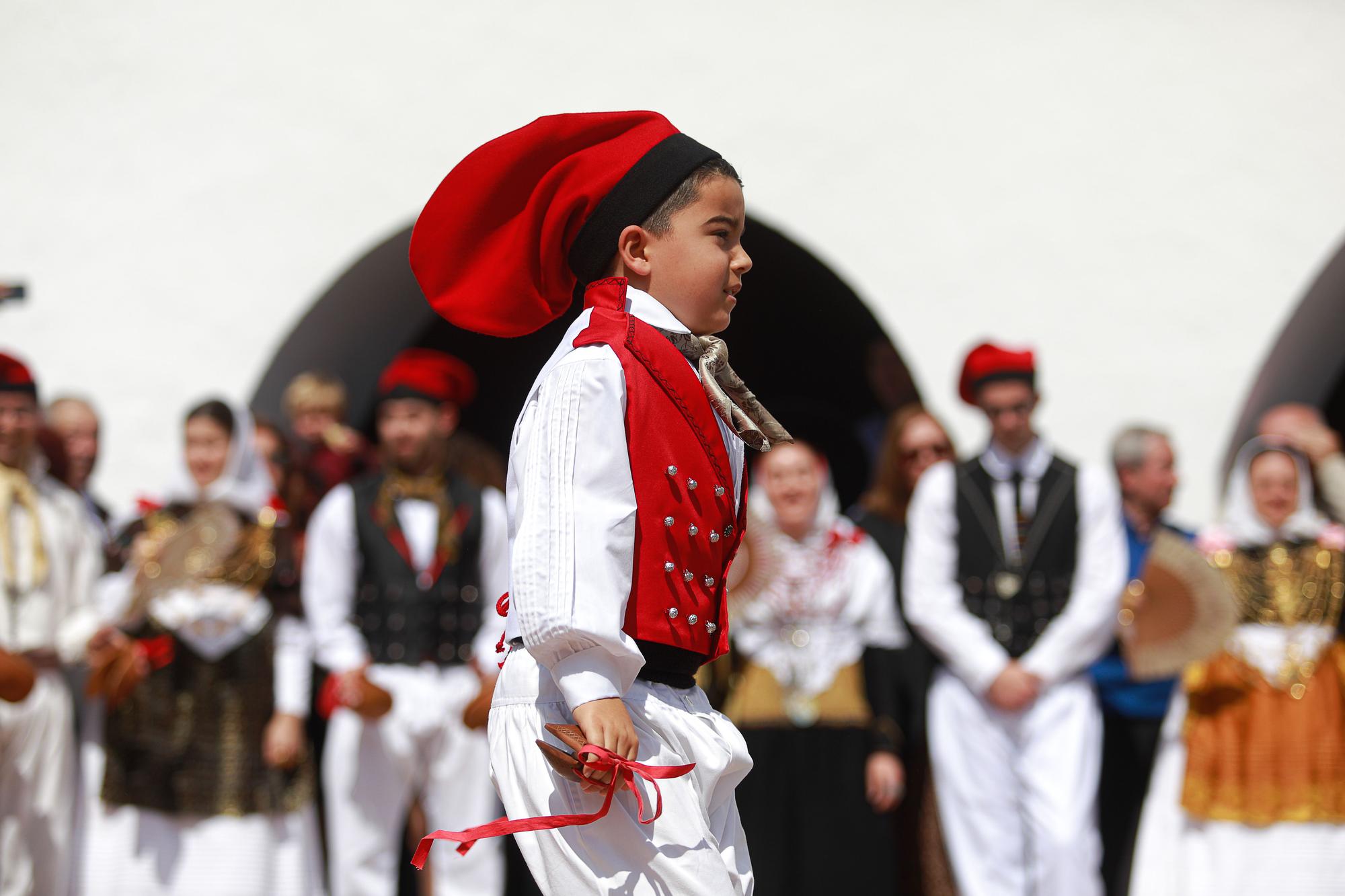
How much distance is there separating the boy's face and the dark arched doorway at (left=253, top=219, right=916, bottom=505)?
3.94 meters

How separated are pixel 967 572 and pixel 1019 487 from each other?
33 cm

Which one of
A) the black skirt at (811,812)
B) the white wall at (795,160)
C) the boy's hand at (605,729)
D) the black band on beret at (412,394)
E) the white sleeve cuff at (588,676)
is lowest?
the black skirt at (811,812)

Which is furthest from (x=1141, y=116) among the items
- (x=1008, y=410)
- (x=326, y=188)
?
(x=326, y=188)

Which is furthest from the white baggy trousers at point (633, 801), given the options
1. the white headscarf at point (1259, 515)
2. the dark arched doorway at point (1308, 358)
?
the dark arched doorway at point (1308, 358)

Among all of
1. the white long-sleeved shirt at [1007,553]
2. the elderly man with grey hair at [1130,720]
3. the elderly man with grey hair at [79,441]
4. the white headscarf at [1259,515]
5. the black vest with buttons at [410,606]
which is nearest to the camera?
the white long-sleeved shirt at [1007,553]

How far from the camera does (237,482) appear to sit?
18.1ft

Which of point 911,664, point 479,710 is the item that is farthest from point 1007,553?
point 479,710

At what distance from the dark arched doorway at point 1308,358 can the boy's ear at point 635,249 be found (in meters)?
5.08

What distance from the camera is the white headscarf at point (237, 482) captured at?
5.48m

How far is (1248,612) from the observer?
540cm

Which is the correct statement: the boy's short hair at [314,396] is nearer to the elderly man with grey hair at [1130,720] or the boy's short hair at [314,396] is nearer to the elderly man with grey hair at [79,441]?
the elderly man with grey hair at [79,441]

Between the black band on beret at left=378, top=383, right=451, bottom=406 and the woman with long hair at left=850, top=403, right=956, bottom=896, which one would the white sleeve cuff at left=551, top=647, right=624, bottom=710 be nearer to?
the woman with long hair at left=850, top=403, right=956, bottom=896

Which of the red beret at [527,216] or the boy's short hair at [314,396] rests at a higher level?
the red beret at [527,216]

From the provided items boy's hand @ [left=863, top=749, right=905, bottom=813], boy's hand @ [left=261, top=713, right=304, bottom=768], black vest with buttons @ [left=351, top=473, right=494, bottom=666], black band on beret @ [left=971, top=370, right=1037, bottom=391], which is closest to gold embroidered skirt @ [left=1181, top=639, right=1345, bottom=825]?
boy's hand @ [left=863, top=749, right=905, bottom=813]
